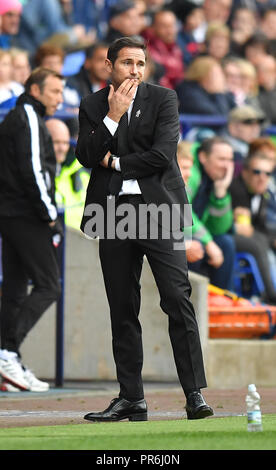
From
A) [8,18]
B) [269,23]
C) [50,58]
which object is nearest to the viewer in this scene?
[50,58]

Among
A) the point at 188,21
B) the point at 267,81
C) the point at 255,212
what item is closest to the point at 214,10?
the point at 188,21

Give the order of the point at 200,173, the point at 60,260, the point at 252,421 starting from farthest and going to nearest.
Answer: the point at 200,173
the point at 60,260
the point at 252,421

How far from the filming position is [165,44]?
17.9m

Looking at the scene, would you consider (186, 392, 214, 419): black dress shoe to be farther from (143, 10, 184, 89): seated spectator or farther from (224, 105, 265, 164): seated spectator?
(143, 10, 184, 89): seated spectator

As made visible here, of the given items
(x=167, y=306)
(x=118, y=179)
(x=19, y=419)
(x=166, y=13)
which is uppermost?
(x=166, y=13)

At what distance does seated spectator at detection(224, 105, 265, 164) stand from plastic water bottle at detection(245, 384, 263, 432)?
29.8ft

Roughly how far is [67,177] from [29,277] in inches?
76.1

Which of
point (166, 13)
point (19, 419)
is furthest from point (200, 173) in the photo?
point (19, 419)

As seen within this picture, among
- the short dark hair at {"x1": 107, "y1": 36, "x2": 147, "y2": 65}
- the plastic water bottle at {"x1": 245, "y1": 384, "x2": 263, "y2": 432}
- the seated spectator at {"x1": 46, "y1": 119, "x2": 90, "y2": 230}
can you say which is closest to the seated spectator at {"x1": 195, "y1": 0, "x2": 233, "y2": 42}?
the seated spectator at {"x1": 46, "y1": 119, "x2": 90, "y2": 230}

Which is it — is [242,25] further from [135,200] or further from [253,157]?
[135,200]

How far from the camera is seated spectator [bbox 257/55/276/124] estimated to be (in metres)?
18.6

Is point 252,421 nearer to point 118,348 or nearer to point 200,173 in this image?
point 118,348

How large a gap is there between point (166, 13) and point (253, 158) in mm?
3522
